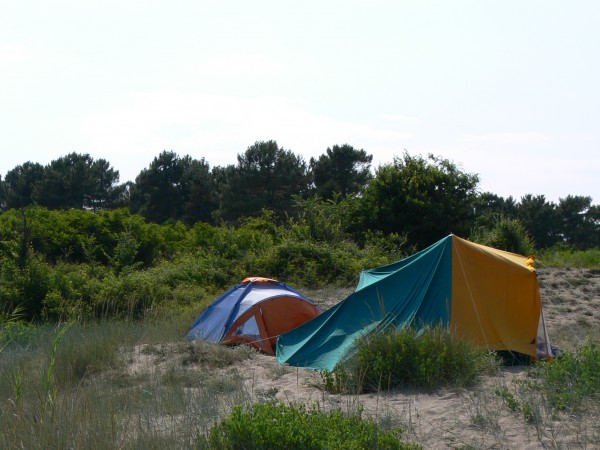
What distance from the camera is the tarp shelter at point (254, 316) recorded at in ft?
41.9

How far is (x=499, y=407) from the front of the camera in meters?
7.05

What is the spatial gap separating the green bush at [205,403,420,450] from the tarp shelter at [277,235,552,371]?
3920 mm

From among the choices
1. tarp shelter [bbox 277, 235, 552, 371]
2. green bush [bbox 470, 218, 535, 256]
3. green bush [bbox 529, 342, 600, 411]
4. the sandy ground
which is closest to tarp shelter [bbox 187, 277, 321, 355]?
the sandy ground

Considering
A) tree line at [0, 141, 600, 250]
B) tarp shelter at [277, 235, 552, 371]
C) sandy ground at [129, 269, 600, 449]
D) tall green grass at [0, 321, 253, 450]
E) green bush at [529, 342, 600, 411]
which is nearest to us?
tall green grass at [0, 321, 253, 450]

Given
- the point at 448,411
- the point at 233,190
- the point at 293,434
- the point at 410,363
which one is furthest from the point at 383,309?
the point at 233,190

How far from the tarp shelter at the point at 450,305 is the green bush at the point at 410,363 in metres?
0.93

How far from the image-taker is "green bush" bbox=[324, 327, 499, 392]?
8312 millimetres

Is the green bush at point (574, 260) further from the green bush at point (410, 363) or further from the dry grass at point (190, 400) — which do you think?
the green bush at point (410, 363)

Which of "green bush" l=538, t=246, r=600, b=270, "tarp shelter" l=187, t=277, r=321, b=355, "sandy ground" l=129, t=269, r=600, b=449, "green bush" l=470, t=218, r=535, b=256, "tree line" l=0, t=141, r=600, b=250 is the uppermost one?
"tree line" l=0, t=141, r=600, b=250

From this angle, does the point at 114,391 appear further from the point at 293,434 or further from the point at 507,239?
the point at 507,239

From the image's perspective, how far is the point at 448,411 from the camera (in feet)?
23.8

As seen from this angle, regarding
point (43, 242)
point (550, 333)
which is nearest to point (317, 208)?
point (43, 242)

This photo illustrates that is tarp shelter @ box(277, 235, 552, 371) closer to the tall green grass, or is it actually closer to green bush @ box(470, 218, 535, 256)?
the tall green grass

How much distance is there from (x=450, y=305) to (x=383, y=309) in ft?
2.92
